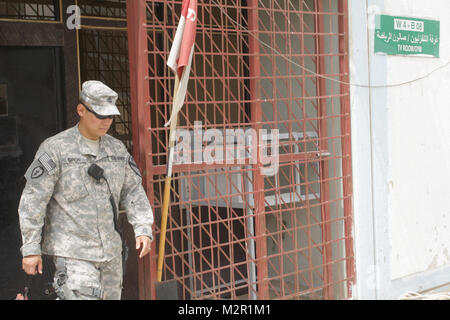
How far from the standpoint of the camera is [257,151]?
5.15 m

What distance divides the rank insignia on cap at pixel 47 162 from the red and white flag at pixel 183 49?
77 cm

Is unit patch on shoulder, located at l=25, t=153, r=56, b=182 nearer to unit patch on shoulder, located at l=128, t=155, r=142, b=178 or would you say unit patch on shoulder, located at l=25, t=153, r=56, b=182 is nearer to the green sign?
unit patch on shoulder, located at l=128, t=155, r=142, b=178

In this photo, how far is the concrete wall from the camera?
574cm

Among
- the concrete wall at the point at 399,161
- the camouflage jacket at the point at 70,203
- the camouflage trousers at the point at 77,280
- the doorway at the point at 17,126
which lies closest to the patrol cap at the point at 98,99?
the camouflage jacket at the point at 70,203

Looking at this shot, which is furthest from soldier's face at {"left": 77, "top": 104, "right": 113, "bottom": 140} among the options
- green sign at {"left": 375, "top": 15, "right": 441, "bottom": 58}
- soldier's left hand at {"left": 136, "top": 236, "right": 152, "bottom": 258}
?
green sign at {"left": 375, "top": 15, "right": 441, "bottom": 58}

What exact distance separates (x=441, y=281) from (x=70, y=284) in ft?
12.8

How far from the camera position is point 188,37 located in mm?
Answer: 4160

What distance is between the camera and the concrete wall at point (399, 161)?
5.74 metres

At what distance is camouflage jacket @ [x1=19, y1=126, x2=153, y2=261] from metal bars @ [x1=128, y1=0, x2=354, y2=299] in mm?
493

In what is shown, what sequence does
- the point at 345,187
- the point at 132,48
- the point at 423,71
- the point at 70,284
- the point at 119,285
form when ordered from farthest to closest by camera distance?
the point at 423,71 < the point at 345,187 < the point at 132,48 < the point at 119,285 < the point at 70,284

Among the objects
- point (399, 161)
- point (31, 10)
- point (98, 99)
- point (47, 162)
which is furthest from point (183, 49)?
point (399, 161)

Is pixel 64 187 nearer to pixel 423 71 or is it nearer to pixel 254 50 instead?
pixel 254 50
